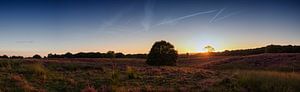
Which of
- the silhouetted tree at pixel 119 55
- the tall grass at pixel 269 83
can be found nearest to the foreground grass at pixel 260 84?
the tall grass at pixel 269 83

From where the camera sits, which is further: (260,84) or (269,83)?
(260,84)

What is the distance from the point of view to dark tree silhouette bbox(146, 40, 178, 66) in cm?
4769

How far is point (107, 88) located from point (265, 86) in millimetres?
6693

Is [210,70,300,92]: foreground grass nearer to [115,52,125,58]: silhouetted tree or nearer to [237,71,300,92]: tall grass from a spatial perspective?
[237,71,300,92]: tall grass

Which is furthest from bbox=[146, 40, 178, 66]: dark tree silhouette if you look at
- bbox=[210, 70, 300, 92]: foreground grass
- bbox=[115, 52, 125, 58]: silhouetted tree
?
bbox=[115, 52, 125, 58]: silhouetted tree

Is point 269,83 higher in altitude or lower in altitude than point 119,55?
lower

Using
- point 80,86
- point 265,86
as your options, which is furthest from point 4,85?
point 265,86

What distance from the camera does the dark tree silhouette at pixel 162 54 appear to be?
47.7 metres

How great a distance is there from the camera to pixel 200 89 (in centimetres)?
1585

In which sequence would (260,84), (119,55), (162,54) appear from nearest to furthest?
(260,84) → (162,54) → (119,55)

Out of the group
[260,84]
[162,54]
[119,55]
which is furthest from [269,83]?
[119,55]

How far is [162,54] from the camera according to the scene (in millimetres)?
47875

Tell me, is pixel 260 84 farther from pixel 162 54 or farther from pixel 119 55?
pixel 119 55

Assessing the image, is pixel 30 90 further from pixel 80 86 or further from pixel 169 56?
pixel 169 56
